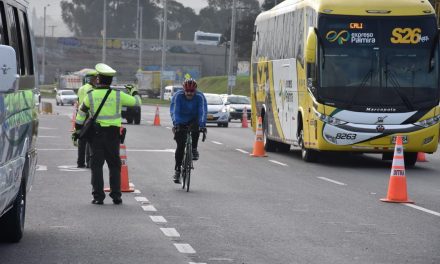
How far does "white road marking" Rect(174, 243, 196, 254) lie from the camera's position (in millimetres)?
11227

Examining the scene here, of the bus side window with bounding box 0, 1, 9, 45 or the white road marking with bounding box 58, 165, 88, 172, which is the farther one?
the white road marking with bounding box 58, 165, 88, 172

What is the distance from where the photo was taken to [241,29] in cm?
14188

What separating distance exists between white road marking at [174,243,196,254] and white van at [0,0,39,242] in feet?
4.85

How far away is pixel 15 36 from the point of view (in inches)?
454

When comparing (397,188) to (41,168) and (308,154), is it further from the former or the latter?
(308,154)

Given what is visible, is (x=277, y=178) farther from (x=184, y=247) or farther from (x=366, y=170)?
(x=184, y=247)

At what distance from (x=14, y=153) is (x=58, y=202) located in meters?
5.65

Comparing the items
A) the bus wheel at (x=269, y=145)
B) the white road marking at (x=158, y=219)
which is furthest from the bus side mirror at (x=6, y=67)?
the bus wheel at (x=269, y=145)

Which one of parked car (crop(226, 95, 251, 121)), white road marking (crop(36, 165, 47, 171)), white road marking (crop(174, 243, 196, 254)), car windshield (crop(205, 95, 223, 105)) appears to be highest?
white road marking (crop(174, 243, 196, 254))

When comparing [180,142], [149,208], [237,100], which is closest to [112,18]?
[237,100]

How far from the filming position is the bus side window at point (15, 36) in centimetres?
1116

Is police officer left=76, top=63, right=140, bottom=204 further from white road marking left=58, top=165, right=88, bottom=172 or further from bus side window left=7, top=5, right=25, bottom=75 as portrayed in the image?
white road marking left=58, top=165, right=88, bottom=172

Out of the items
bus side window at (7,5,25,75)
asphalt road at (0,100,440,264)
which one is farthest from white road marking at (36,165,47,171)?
bus side window at (7,5,25,75)

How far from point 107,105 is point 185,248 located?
4.58 m
